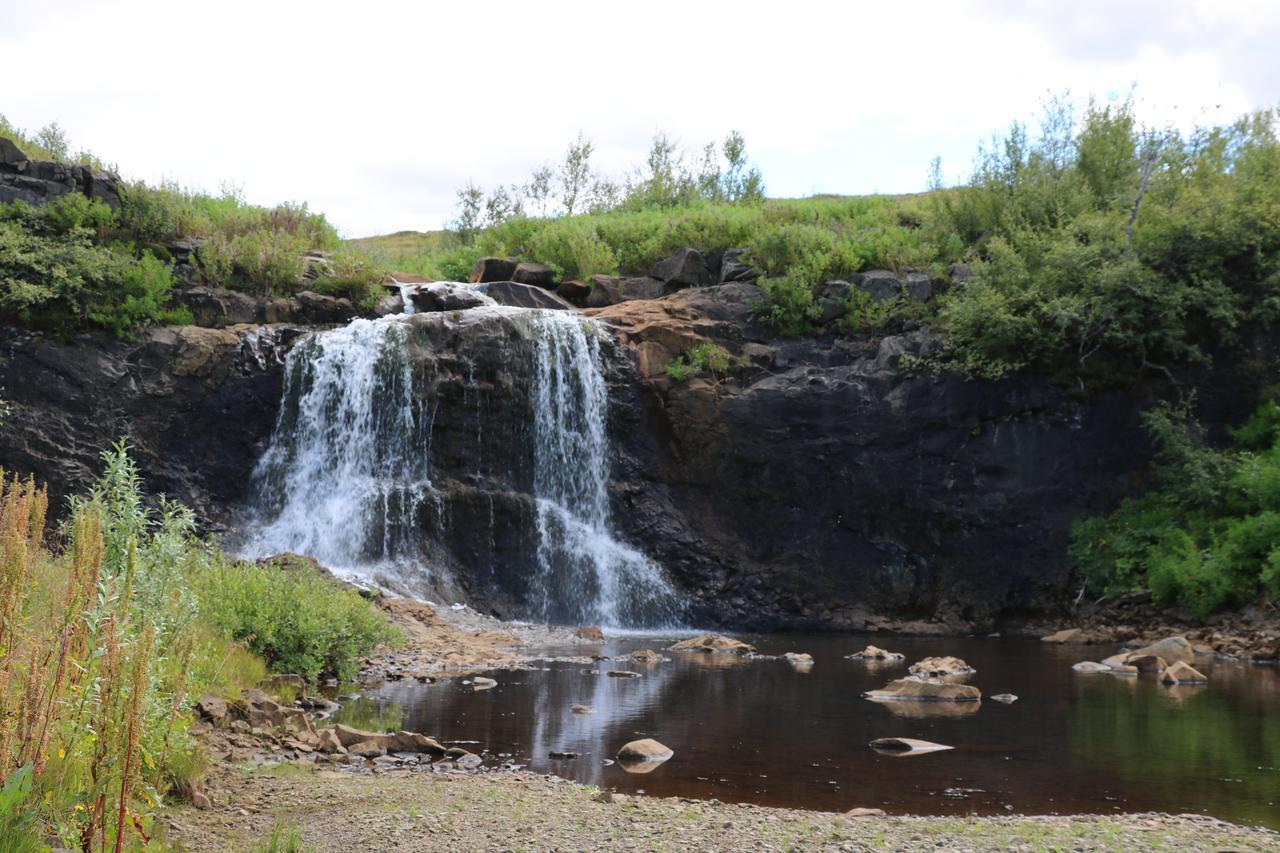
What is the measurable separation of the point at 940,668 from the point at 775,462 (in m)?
9.45

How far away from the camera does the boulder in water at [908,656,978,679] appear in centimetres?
1556

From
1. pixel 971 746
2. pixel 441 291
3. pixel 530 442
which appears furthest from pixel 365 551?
pixel 971 746

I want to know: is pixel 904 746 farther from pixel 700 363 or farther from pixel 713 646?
pixel 700 363

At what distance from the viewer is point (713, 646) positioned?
19.0 meters

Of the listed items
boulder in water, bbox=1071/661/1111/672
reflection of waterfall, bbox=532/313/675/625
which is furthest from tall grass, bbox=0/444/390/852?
reflection of waterfall, bbox=532/313/675/625

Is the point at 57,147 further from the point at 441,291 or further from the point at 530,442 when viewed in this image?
the point at 530,442

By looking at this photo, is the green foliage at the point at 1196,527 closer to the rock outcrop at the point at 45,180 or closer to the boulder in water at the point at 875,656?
the boulder in water at the point at 875,656

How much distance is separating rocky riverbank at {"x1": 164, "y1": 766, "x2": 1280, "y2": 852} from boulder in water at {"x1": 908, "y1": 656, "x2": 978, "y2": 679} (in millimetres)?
7861

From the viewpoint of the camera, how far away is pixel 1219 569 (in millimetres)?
20719

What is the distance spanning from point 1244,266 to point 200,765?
24532 millimetres

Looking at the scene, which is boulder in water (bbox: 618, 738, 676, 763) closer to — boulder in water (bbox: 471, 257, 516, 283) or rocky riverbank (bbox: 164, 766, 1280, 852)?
rocky riverbank (bbox: 164, 766, 1280, 852)

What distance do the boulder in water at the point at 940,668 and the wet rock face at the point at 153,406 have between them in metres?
14.5

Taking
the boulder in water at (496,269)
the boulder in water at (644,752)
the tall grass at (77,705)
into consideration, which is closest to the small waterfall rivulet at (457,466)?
the boulder in water at (496,269)

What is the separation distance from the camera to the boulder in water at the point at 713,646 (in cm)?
1880
